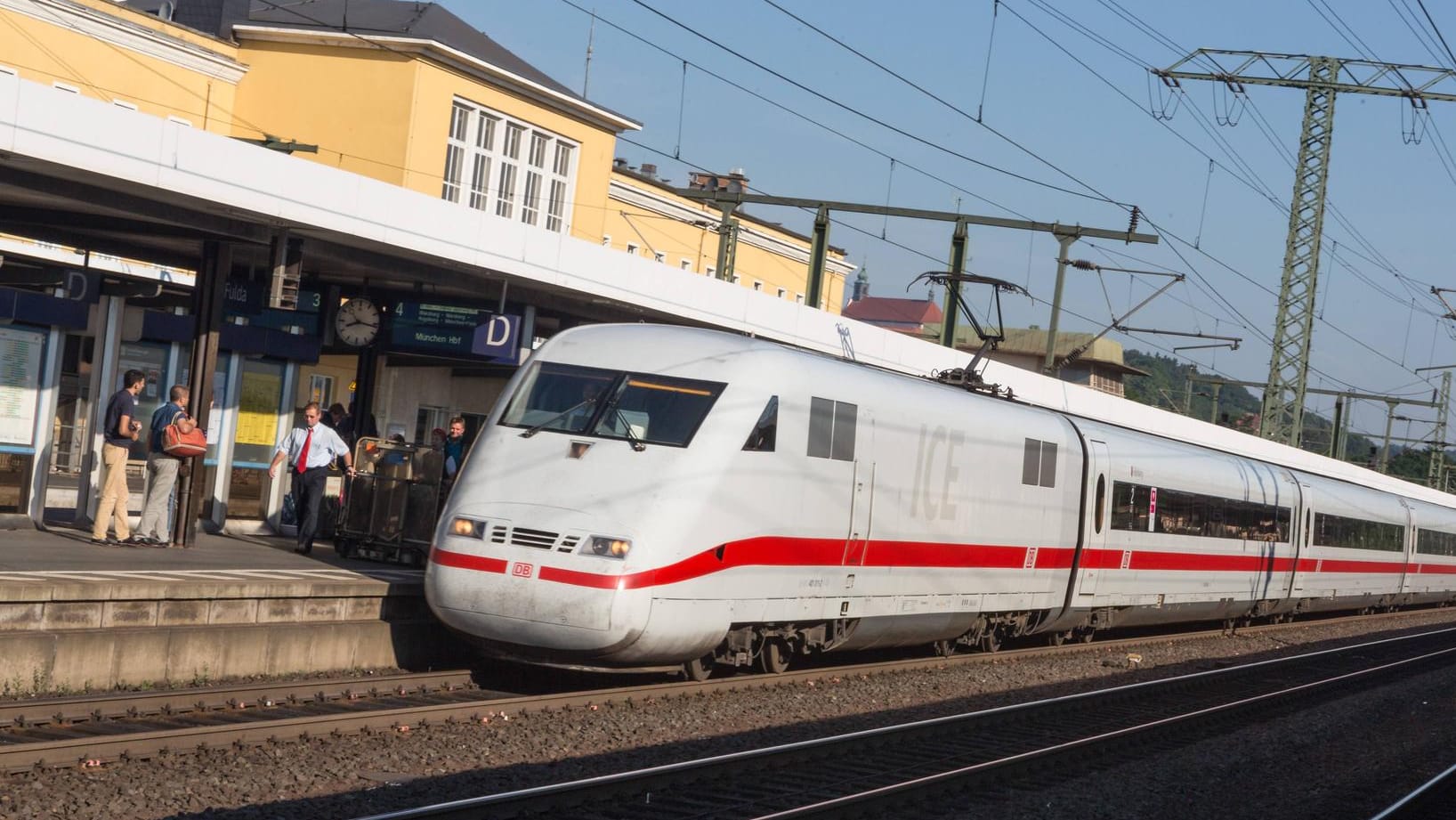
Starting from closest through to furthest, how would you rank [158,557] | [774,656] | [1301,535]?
1. [158,557]
2. [774,656]
3. [1301,535]

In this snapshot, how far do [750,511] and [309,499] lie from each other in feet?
18.8

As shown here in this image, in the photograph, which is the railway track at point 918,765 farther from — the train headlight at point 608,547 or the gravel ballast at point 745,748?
the train headlight at point 608,547

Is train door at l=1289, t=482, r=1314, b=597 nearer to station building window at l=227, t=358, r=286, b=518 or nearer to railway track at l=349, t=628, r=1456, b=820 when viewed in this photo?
railway track at l=349, t=628, r=1456, b=820

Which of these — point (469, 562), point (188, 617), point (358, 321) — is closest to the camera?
point (188, 617)

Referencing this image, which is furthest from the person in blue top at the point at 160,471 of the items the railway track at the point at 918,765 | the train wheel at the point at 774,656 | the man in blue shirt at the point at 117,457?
the railway track at the point at 918,765

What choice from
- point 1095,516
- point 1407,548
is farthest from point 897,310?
point 1095,516

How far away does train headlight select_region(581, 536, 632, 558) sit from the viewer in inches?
441

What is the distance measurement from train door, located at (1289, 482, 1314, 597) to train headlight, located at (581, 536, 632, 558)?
20.4 m

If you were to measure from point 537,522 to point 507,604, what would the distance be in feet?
2.15

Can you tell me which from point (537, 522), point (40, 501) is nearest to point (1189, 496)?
point (537, 522)

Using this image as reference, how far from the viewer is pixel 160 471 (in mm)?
14508

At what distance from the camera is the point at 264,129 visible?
30906mm

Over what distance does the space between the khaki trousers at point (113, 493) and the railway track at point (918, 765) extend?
7.59 metres

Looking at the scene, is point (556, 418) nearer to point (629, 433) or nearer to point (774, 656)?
point (629, 433)
